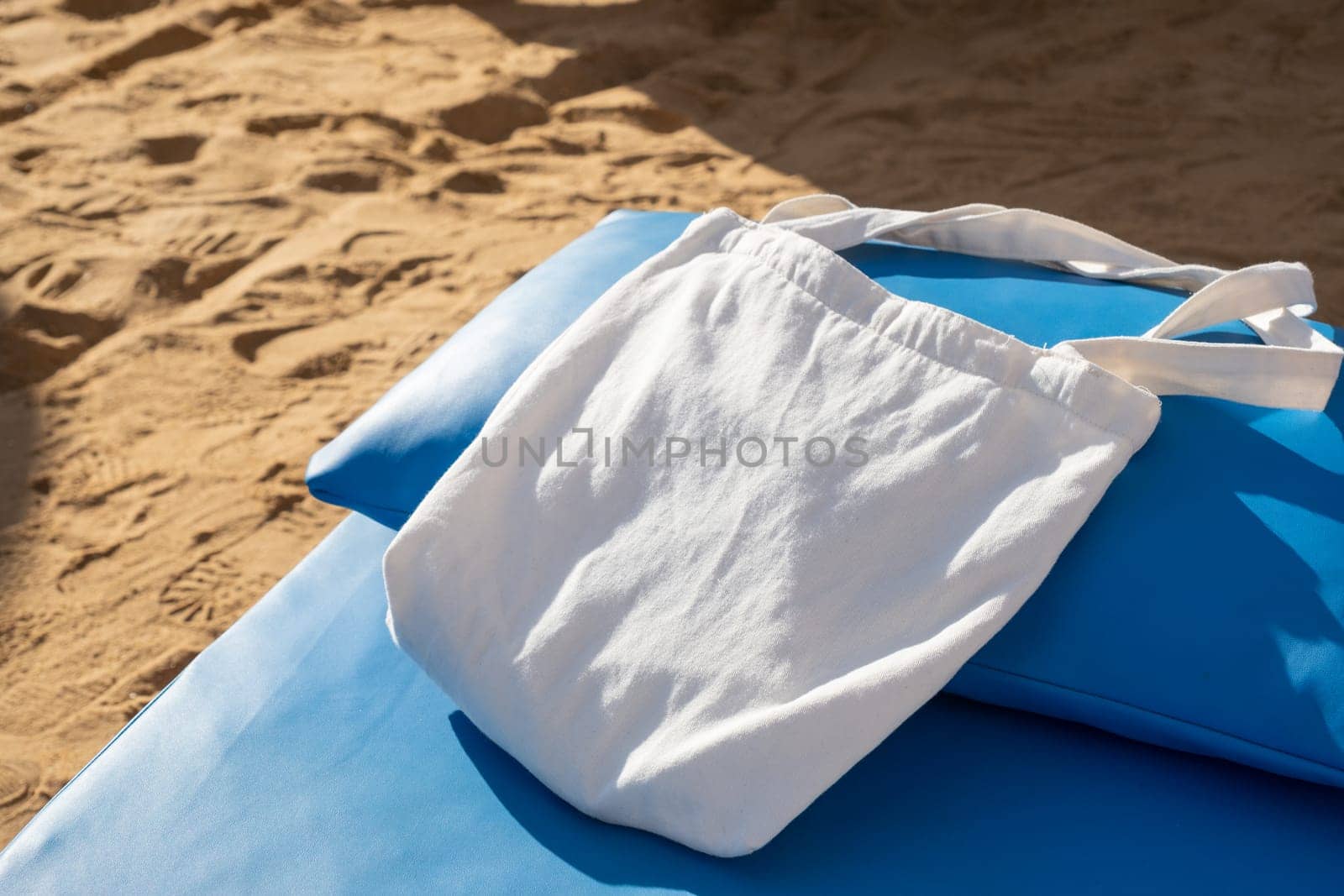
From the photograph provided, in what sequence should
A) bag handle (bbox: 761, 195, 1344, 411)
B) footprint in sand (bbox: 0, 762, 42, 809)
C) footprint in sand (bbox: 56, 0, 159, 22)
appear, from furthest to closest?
1. footprint in sand (bbox: 56, 0, 159, 22)
2. footprint in sand (bbox: 0, 762, 42, 809)
3. bag handle (bbox: 761, 195, 1344, 411)

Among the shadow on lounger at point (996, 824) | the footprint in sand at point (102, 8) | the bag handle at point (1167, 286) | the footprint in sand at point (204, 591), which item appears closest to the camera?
the shadow on lounger at point (996, 824)

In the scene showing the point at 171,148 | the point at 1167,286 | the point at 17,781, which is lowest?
the point at 17,781

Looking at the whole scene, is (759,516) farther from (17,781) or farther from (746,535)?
(17,781)

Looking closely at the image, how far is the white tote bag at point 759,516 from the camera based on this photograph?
3.09 feet

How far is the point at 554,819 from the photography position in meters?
1.00

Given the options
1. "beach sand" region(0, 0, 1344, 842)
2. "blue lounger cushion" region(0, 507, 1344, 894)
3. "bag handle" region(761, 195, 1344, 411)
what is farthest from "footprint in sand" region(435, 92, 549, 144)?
"blue lounger cushion" region(0, 507, 1344, 894)

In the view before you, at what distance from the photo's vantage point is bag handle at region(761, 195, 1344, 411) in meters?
1.09

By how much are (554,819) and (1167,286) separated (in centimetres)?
92

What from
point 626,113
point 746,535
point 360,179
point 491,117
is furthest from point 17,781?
point 626,113

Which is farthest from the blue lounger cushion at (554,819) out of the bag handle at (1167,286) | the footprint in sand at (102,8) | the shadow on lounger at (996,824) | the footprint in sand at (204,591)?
the footprint in sand at (102,8)

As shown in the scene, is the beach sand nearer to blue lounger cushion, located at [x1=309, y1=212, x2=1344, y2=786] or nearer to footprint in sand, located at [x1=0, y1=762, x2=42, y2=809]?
footprint in sand, located at [x1=0, y1=762, x2=42, y2=809]

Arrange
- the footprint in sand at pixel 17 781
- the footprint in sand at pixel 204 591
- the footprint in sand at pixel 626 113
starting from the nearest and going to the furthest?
the footprint in sand at pixel 17 781
the footprint in sand at pixel 204 591
the footprint in sand at pixel 626 113

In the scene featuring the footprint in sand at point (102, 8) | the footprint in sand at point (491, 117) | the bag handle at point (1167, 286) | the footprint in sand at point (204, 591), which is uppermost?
the bag handle at point (1167, 286)

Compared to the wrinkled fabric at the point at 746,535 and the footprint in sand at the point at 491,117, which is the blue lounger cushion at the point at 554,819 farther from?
the footprint in sand at the point at 491,117
